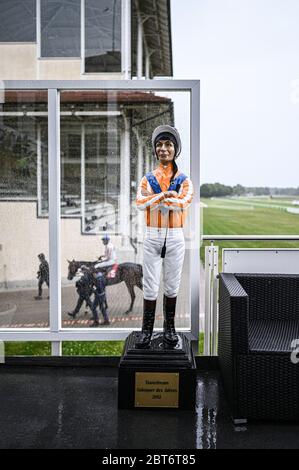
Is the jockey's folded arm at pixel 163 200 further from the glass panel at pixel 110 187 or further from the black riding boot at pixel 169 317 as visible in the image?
the glass panel at pixel 110 187

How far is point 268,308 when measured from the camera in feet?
10.8

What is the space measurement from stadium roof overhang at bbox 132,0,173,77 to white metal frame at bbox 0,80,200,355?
2.58 metres

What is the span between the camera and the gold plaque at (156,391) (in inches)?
113

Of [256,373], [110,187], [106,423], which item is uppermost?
[110,187]

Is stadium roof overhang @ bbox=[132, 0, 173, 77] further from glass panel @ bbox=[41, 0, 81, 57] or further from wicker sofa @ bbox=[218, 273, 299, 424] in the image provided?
wicker sofa @ bbox=[218, 273, 299, 424]

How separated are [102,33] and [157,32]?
1179 mm

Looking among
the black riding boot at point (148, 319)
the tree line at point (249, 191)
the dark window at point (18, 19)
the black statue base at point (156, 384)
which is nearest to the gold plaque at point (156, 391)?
the black statue base at point (156, 384)

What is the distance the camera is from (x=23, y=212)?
12.2 feet

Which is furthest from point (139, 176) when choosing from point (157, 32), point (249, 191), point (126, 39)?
point (249, 191)

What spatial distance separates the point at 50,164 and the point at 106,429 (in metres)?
1.86

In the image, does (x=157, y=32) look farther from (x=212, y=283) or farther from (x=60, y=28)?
(x=212, y=283)
